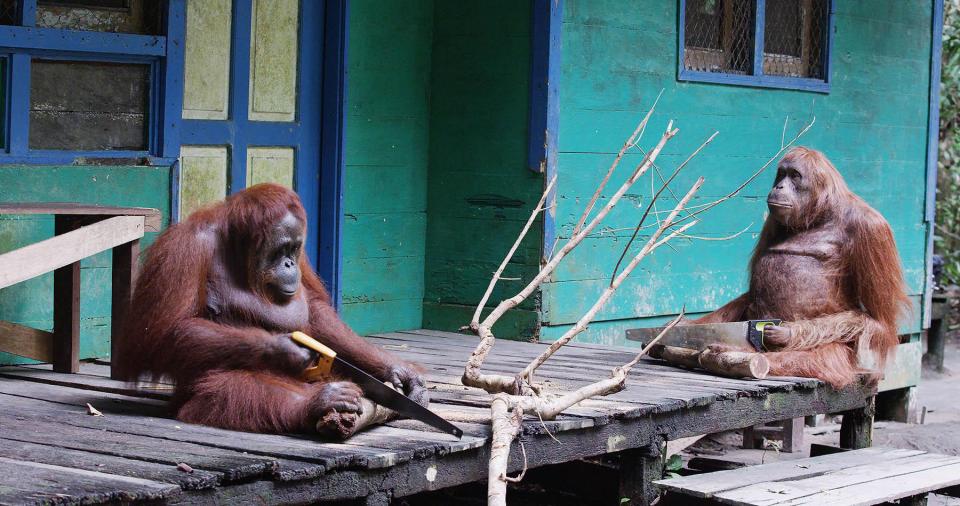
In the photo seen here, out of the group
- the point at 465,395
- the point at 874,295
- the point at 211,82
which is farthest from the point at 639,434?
the point at 211,82

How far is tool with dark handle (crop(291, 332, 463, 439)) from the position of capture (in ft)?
13.4

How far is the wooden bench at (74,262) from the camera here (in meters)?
4.78

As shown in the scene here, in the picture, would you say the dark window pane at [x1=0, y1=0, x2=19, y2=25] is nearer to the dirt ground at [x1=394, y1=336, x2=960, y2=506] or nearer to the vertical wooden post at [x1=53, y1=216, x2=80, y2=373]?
the vertical wooden post at [x1=53, y1=216, x2=80, y2=373]

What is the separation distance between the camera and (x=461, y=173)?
6750mm

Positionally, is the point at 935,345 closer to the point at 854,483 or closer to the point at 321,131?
the point at 854,483

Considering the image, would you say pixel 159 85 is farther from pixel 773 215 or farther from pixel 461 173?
pixel 773 215

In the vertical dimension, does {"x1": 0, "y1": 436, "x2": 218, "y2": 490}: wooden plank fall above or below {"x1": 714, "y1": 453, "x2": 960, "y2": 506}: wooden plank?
above

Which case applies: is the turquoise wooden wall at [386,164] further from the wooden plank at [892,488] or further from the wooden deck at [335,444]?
the wooden plank at [892,488]

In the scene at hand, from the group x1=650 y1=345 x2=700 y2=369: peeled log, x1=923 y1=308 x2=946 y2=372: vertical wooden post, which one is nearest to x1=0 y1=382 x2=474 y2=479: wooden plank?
x1=650 y1=345 x2=700 y2=369: peeled log

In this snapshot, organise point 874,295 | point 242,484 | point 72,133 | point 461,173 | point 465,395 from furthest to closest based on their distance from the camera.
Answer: point 461,173
point 874,295
point 72,133
point 465,395
point 242,484

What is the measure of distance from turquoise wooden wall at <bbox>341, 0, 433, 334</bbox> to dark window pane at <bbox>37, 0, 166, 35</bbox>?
1.09m

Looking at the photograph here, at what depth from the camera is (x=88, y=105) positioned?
5.40 metres

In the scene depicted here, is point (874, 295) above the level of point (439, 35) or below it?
below

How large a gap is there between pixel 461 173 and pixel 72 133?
6.74 feet
